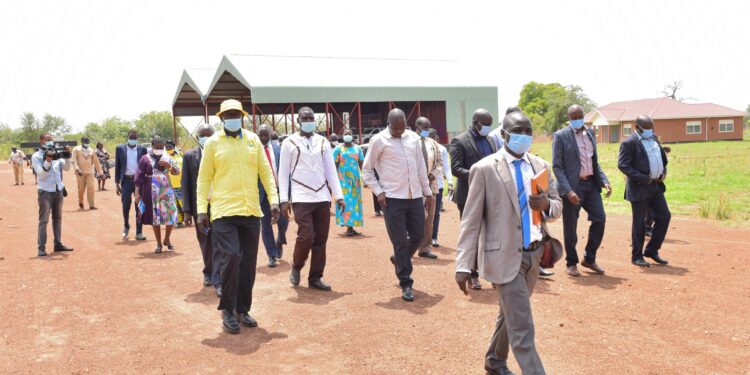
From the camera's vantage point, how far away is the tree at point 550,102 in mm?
83188

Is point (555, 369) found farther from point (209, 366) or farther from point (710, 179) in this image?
point (710, 179)

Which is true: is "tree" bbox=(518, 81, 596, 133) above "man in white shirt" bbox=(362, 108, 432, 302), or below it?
above

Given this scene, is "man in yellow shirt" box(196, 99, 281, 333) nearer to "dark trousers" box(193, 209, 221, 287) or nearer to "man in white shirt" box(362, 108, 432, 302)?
"dark trousers" box(193, 209, 221, 287)

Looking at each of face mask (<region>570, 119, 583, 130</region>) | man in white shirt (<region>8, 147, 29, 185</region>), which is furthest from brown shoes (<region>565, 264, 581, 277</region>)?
man in white shirt (<region>8, 147, 29, 185</region>)

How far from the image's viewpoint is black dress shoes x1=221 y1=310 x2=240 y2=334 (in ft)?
18.9

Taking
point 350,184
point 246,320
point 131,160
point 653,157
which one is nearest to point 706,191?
point 653,157

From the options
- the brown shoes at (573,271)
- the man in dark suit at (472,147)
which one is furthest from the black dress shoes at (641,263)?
the man in dark suit at (472,147)

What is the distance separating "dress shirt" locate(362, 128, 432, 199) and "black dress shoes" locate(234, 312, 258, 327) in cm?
191

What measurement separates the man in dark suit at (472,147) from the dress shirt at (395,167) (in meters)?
0.40

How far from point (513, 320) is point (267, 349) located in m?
2.34

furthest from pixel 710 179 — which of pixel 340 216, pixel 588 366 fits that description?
pixel 588 366

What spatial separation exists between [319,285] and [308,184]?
1.22m

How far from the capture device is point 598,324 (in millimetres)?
5668

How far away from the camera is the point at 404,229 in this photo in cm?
686
